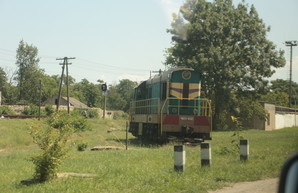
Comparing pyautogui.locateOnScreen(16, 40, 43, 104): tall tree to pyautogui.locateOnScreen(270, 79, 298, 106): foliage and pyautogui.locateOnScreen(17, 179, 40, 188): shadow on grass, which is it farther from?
pyautogui.locateOnScreen(17, 179, 40, 188): shadow on grass

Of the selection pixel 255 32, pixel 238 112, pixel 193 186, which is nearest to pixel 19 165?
pixel 193 186

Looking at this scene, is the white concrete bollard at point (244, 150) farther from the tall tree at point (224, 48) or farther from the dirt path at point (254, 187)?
the tall tree at point (224, 48)

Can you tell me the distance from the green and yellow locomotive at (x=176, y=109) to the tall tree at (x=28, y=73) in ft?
278

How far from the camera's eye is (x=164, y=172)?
417 inches

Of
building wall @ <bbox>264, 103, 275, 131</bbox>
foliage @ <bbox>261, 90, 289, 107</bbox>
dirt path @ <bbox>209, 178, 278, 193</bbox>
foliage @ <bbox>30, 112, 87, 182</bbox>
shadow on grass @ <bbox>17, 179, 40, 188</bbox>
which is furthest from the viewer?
foliage @ <bbox>261, 90, 289, 107</bbox>

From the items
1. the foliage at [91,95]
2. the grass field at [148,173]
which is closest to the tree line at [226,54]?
the grass field at [148,173]

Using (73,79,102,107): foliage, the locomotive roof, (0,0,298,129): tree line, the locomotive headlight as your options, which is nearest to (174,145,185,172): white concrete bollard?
the locomotive roof

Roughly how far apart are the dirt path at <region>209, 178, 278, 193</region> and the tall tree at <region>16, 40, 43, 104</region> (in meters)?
97.8

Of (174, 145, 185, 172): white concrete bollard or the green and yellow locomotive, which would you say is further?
the green and yellow locomotive

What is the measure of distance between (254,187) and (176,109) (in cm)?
1229

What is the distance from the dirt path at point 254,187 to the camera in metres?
8.30

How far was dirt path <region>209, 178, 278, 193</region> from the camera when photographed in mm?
8297

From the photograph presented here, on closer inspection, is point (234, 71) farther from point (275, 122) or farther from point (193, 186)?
point (193, 186)

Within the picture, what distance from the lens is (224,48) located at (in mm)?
40938
